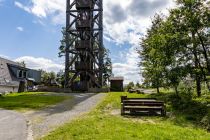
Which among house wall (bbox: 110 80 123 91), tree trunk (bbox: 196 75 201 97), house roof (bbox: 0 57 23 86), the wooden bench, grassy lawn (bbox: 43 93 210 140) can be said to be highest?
house roof (bbox: 0 57 23 86)

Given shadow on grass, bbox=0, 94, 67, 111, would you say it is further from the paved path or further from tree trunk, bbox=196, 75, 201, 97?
tree trunk, bbox=196, 75, 201, 97

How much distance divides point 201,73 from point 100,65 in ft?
101

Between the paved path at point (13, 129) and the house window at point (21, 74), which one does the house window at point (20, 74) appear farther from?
the paved path at point (13, 129)

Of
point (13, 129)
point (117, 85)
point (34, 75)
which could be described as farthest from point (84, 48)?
point (13, 129)

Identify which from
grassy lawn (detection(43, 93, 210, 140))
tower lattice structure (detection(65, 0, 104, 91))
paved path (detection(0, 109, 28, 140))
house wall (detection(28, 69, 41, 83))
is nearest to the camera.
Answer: grassy lawn (detection(43, 93, 210, 140))

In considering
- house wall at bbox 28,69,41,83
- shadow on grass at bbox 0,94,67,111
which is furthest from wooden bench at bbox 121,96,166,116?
house wall at bbox 28,69,41,83

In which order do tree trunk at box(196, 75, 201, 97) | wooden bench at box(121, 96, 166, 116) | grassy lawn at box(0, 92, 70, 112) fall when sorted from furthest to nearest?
tree trunk at box(196, 75, 201, 97) → grassy lawn at box(0, 92, 70, 112) → wooden bench at box(121, 96, 166, 116)

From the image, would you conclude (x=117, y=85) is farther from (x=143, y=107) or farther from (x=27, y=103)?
(x=143, y=107)

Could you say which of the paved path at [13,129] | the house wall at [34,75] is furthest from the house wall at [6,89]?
the paved path at [13,129]

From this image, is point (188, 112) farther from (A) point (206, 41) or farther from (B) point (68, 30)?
(B) point (68, 30)

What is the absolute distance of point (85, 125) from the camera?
12680 mm

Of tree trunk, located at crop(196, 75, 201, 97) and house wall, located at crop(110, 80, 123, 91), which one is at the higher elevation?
house wall, located at crop(110, 80, 123, 91)

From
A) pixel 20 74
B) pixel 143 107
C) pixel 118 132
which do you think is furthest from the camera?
pixel 20 74

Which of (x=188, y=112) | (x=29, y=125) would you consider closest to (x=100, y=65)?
(x=188, y=112)
